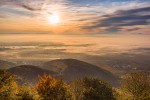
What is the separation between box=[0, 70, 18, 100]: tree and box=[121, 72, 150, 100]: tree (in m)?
56.7

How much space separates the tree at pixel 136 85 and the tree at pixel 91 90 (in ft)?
28.9

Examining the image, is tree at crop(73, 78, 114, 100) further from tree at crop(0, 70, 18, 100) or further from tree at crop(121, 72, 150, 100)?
tree at crop(0, 70, 18, 100)

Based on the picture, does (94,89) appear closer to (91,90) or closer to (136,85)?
(91,90)

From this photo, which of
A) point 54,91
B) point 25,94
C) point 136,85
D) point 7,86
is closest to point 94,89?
point 54,91

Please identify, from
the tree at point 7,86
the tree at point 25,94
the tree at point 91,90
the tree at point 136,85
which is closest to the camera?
the tree at point 7,86

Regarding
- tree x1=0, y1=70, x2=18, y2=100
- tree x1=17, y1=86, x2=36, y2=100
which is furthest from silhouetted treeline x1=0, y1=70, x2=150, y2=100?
tree x1=0, y1=70, x2=18, y2=100

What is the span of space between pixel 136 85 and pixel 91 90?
22285 millimetres

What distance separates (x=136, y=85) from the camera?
13050cm

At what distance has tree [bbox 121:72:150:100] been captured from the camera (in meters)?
125

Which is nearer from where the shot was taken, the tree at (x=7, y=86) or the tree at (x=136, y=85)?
the tree at (x=7, y=86)

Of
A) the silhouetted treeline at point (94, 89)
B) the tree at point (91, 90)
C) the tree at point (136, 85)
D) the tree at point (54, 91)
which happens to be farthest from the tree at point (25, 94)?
the tree at point (136, 85)

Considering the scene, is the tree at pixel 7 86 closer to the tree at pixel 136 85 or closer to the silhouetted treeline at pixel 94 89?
the silhouetted treeline at pixel 94 89

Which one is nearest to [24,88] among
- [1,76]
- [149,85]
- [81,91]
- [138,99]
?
[1,76]

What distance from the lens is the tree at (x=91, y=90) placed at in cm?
12794
